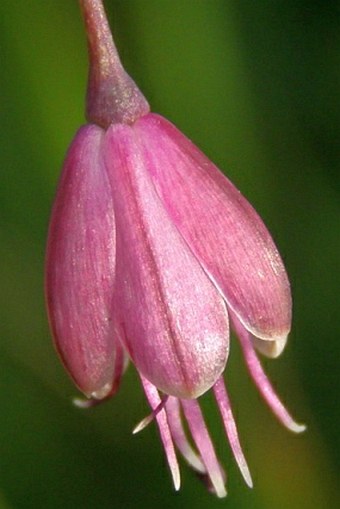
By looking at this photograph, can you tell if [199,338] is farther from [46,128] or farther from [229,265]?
[46,128]

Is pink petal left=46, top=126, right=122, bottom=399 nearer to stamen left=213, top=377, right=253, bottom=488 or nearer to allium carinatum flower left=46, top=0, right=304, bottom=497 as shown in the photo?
allium carinatum flower left=46, top=0, right=304, bottom=497

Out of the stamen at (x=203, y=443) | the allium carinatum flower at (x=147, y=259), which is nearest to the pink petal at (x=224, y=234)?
the allium carinatum flower at (x=147, y=259)

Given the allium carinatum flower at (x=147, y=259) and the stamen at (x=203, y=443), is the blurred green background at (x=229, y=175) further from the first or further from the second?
the allium carinatum flower at (x=147, y=259)


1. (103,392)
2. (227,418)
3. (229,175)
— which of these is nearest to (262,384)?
(227,418)

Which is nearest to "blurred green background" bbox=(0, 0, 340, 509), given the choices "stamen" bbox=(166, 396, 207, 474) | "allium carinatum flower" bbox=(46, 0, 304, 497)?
"stamen" bbox=(166, 396, 207, 474)

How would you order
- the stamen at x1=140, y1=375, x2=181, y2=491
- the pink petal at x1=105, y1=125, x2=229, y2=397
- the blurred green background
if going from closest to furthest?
the pink petal at x1=105, y1=125, x2=229, y2=397 → the stamen at x1=140, y1=375, x2=181, y2=491 → the blurred green background

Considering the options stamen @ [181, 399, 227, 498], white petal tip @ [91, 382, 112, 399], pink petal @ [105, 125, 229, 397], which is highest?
pink petal @ [105, 125, 229, 397]
